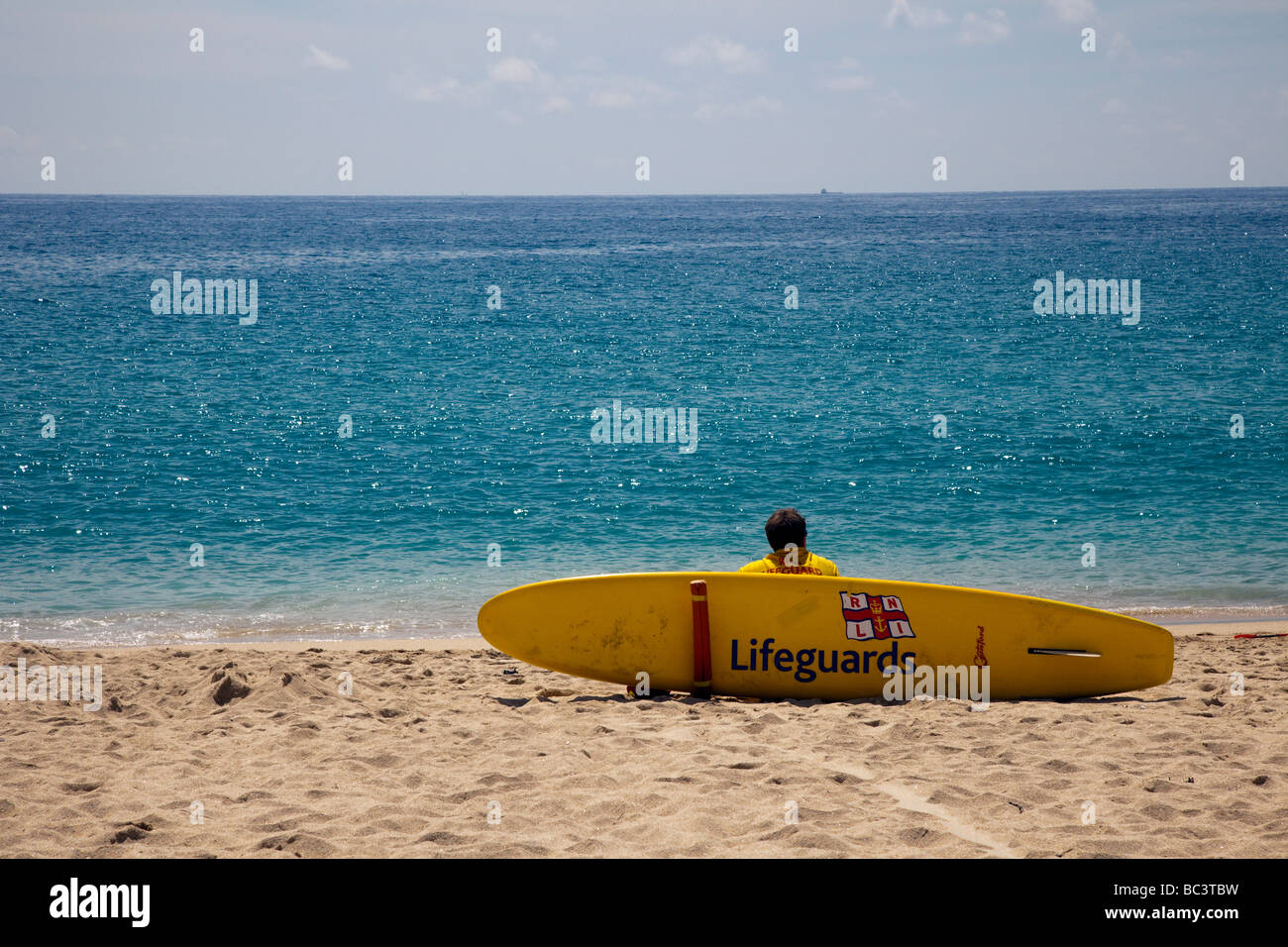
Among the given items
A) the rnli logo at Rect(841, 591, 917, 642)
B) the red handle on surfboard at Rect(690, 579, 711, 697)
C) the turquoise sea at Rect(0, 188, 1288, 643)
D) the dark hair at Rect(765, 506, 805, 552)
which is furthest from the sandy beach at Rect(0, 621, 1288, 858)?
the turquoise sea at Rect(0, 188, 1288, 643)

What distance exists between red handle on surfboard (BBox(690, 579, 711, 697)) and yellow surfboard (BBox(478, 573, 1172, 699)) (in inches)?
2.5

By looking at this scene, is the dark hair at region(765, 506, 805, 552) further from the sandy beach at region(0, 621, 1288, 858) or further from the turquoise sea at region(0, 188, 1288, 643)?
the turquoise sea at region(0, 188, 1288, 643)

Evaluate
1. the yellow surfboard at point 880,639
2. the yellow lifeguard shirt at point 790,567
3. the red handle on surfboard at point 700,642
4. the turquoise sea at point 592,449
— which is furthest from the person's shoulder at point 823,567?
the turquoise sea at point 592,449

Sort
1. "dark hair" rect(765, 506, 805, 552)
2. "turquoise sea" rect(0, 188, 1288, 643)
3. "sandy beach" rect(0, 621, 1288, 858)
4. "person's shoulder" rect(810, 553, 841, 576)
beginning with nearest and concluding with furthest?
"sandy beach" rect(0, 621, 1288, 858)
"dark hair" rect(765, 506, 805, 552)
"person's shoulder" rect(810, 553, 841, 576)
"turquoise sea" rect(0, 188, 1288, 643)

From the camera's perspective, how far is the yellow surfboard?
6.04 metres

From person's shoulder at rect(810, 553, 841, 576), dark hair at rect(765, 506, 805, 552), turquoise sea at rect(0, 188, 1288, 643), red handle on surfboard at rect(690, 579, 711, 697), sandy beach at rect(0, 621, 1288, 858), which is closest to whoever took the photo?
sandy beach at rect(0, 621, 1288, 858)

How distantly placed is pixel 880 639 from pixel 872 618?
0.45 ft

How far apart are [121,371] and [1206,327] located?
29152 mm

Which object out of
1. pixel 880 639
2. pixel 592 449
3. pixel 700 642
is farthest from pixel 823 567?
pixel 592 449

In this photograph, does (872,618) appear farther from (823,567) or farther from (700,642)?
(700,642)

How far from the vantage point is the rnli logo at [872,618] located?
238 inches

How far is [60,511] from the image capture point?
42.7 ft

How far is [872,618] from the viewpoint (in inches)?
239

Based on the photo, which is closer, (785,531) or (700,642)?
(700,642)
